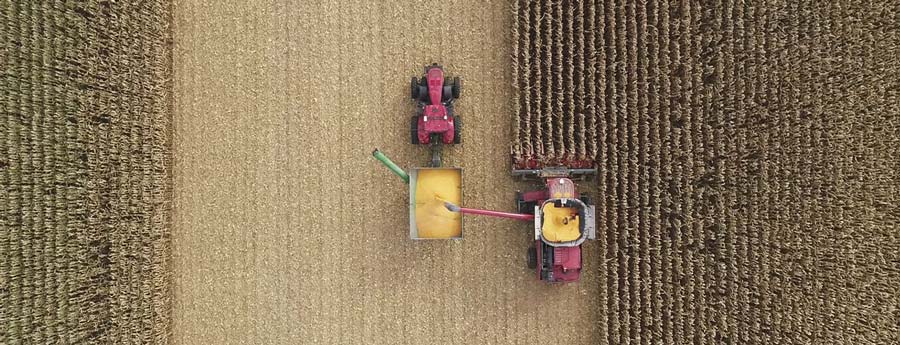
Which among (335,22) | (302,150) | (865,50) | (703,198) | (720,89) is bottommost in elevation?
(703,198)

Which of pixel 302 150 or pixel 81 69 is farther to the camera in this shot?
pixel 302 150

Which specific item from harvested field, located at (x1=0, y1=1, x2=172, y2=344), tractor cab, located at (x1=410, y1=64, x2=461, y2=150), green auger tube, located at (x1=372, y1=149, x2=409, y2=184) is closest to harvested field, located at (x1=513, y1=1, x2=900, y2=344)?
tractor cab, located at (x1=410, y1=64, x2=461, y2=150)

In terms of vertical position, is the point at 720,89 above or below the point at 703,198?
above

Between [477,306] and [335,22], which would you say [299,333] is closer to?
[477,306]

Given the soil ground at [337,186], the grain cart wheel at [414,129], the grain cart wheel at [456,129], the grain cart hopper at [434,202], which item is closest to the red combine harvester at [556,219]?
the grain cart hopper at [434,202]

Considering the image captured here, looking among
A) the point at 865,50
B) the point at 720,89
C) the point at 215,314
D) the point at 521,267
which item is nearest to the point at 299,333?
the point at 215,314

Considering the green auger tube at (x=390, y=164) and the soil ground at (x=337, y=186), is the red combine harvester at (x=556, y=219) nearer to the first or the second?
the soil ground at (x=337, y=186)
